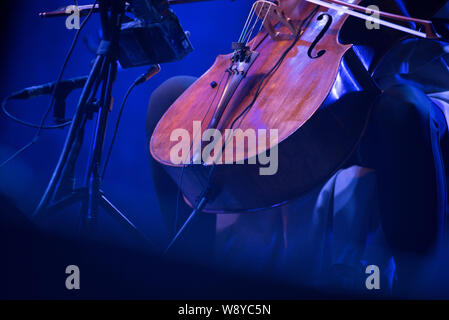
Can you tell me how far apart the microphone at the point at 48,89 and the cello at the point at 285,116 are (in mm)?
251

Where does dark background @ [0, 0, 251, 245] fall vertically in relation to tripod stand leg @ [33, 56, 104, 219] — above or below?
above

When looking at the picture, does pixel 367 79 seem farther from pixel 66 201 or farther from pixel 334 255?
pixel 66 201

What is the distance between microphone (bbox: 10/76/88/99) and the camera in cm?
96

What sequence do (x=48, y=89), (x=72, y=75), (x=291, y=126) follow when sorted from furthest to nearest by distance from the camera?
(x=72, y=75) → (x=48, y=89) → (x=291, y=126)

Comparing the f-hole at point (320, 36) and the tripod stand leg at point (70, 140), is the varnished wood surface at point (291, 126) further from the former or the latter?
the tripod stand leg at point (70, 140)

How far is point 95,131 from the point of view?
0.93 m

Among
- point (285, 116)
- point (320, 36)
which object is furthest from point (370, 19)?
point (285, 116)

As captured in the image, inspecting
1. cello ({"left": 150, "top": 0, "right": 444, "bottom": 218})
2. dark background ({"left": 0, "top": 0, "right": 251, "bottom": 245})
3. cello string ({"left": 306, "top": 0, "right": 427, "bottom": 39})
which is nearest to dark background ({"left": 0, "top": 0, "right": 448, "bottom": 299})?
dark background ({"left": 0, "top": 0, "right": 251, "bottom": 245})

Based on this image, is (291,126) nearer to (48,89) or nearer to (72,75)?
(48,89)

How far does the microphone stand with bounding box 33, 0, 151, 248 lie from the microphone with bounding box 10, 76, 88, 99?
81 mm

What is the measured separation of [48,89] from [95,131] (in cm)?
18

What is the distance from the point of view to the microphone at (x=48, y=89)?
957 millimetres

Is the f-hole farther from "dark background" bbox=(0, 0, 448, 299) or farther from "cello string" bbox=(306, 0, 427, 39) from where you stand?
"dark background" bbox=(0, 0, 448, 299)

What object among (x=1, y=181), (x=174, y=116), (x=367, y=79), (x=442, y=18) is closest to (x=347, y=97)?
(x=367, y=79)
